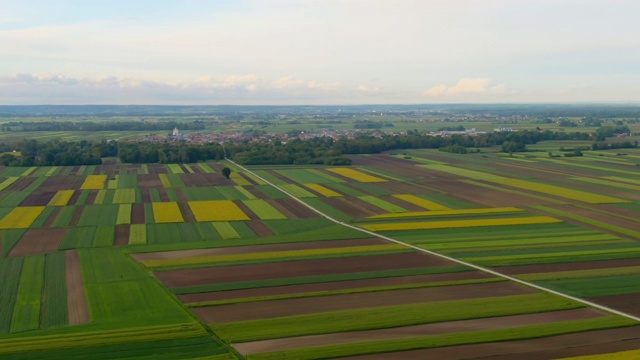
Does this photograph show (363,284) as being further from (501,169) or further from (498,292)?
(501,169)

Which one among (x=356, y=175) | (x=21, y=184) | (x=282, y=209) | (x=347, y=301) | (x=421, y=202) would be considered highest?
(x=356, y=175)

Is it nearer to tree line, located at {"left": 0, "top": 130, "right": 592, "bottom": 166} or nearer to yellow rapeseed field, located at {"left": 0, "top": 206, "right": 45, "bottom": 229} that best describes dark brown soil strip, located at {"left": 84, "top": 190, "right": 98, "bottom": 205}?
yellow rapeseed field, located at {"left": 0, "top": 206, "right": 45, "bottom": 229}

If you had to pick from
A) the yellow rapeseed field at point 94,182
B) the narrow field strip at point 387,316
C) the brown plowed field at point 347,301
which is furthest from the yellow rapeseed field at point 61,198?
the narrow field strip at point 387,316

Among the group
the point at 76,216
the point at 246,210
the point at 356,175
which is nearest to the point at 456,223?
the point at 246,210

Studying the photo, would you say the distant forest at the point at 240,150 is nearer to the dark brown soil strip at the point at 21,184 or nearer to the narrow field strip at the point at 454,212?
the dark brown soil strip at the point at 21,184

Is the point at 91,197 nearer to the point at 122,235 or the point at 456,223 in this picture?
the point at 122,235

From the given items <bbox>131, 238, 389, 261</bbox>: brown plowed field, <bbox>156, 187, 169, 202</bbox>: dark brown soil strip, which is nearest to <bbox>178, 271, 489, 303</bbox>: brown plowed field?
<bbox>131, 238, 389, 261</bbox>: brown plowed field

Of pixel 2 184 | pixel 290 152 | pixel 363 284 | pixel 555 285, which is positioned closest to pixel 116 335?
pixel 363 284
